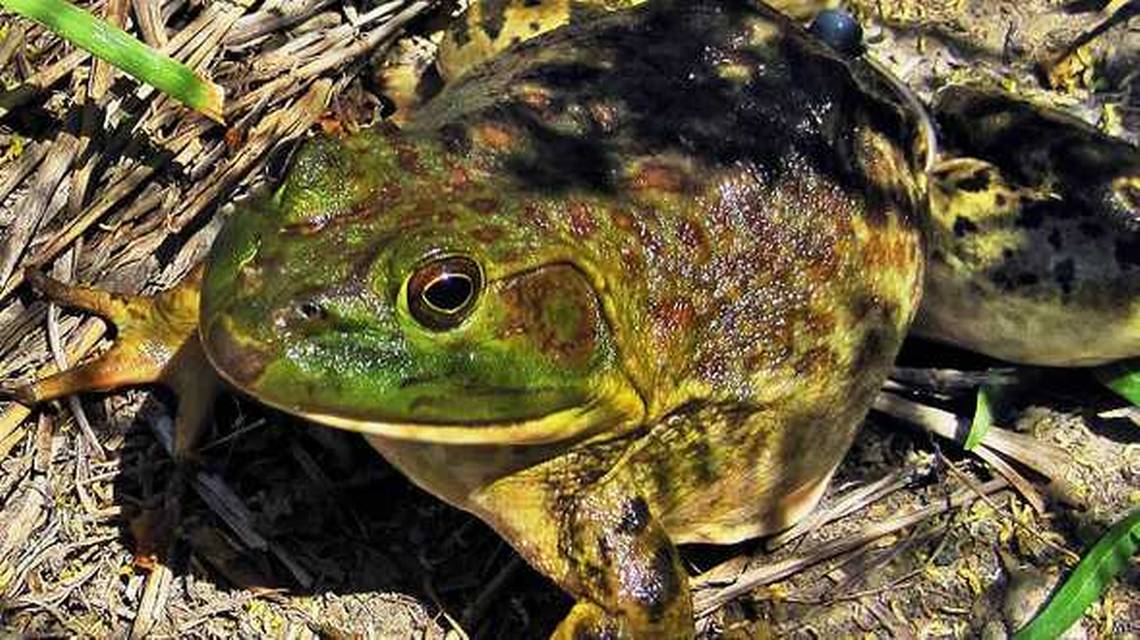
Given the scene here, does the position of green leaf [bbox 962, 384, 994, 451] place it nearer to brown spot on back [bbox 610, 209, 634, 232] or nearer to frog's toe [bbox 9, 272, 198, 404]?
brown spot on back [bbox 610, 209, 634, 232]

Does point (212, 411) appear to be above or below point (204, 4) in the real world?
below

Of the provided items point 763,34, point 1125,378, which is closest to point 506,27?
point 763,34

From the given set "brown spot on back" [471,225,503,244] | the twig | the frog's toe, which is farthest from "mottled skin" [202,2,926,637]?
the frog's toe

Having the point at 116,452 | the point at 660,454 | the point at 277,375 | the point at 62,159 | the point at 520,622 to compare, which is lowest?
the point at 520,622

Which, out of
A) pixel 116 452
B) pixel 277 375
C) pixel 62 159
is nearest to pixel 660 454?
pixel 277 375

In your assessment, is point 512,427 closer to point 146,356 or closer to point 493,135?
point 493,135

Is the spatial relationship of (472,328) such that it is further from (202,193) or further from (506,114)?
(202,193)
